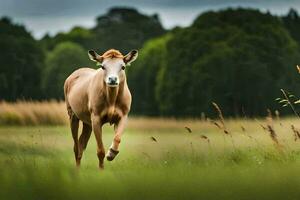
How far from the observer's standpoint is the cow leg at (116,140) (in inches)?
528

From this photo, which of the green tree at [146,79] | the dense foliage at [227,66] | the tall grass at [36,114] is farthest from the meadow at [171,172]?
the green tree at [146,79]

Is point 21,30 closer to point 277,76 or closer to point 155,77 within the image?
point 155,77

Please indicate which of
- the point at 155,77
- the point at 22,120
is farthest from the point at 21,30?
the point at 22,120

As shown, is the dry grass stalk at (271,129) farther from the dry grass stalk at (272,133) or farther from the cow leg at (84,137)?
the cow leg at (84,137)

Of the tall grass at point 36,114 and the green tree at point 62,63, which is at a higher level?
the green tree at point 62,63

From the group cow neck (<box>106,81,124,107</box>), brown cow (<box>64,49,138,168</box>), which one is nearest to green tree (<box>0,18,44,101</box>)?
brown cow (<box>64,49,138,168</box>)

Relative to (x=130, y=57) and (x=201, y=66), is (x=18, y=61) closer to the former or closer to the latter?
(x=201, y=66)

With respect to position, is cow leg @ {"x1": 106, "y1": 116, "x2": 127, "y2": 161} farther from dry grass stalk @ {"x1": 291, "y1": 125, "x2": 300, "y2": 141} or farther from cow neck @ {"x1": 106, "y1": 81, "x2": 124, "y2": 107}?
dry grass stalk @ {"x1": 291, "y1": 125, "x2": 300, "y2": 141}

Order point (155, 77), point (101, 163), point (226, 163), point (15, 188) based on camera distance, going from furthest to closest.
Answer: point (155, 77) < point (101, 163) < point (226, 163) < point (15, 188)

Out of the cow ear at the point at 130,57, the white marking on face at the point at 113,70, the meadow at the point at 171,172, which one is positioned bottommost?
the meadow at the point at 171,172

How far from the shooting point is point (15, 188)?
1005 centimetres

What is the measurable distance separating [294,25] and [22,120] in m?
53.8

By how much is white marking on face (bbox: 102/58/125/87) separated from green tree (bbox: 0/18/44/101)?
40.2 m

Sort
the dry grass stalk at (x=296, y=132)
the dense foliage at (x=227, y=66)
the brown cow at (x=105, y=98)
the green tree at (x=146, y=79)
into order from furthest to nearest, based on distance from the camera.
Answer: the green tree at (x=146, y=79) → the dense foliage at (x=227, y=66) → the brown cow at (x=105, y=98) → the dry grass stalk at (x=296, y=132)
